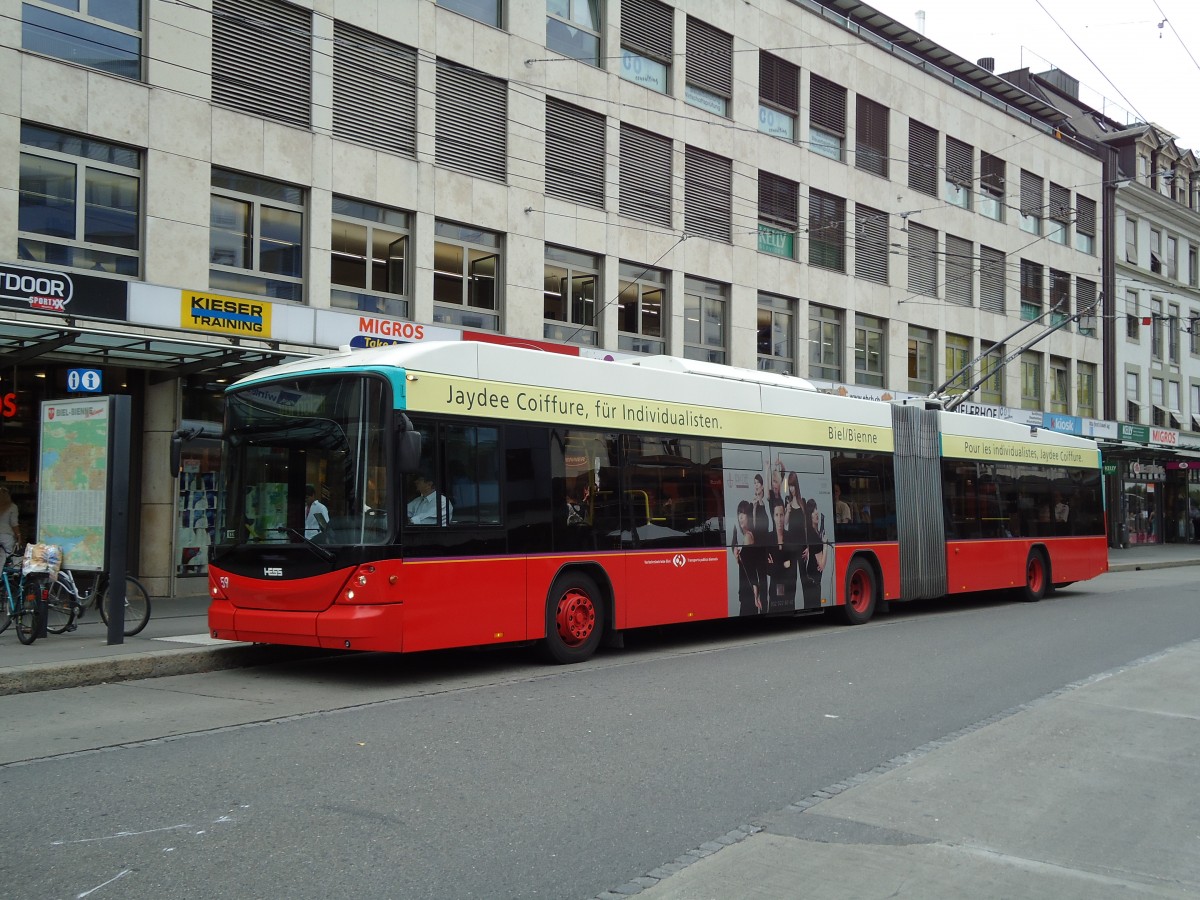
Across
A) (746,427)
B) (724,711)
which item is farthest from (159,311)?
(724,711)

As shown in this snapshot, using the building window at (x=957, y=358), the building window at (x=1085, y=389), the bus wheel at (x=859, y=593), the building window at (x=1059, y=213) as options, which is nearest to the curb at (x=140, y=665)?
the bus wheel at (x=859, y=593)

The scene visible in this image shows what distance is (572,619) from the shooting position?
11.7m

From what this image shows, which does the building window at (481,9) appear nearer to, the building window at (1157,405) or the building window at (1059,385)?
the building window at (1059,385)

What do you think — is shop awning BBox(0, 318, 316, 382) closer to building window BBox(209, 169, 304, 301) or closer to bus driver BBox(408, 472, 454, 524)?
building window BBox(209, 169, 304, 301)

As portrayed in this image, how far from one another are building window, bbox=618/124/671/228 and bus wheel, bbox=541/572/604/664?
1344 cm

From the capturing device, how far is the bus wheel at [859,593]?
635 inches

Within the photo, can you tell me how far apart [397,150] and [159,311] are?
544 centimetres

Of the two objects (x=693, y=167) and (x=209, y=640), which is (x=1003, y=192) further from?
(x=209, y=640)

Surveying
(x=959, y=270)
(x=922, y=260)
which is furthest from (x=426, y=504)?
(x=959, y=270)

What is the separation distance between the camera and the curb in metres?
9.66

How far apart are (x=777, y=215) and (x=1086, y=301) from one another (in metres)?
19.2

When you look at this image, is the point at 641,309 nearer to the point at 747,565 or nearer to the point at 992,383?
the point at 747,565

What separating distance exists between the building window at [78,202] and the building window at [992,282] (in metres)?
26.7

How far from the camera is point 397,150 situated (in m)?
19.5
